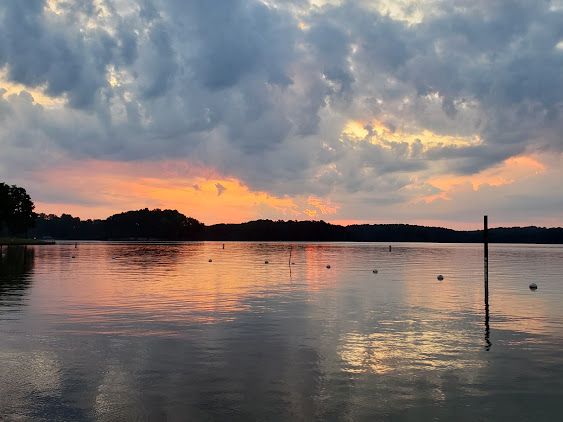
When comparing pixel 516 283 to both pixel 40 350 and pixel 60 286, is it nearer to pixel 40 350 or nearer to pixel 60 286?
pixel 60 286

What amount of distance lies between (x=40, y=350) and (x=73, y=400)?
26.6ft

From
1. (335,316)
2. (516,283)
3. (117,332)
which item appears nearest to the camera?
(117,332)

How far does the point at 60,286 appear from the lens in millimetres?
51906

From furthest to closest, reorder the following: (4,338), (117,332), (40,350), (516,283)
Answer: (516,283)
(117,332)
(4,338)
(40,350)

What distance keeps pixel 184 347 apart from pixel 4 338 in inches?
351

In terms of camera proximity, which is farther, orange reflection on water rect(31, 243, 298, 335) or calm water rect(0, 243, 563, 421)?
orange reflection on water rect(31, 243, 298, 335)

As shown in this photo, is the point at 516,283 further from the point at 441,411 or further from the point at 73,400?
the point at 73,400

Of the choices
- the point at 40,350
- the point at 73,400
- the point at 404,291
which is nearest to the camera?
the point at 73,400

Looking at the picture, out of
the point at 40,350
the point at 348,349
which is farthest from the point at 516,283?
the point at 40,350

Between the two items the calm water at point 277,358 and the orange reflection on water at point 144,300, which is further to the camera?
the orange reflection on water at point 144,300

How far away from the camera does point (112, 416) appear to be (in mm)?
14133

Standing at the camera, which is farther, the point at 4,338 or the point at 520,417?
the point at 4,338

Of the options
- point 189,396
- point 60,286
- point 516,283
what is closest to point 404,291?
point 516,283

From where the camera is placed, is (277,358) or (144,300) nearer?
(277,358)
